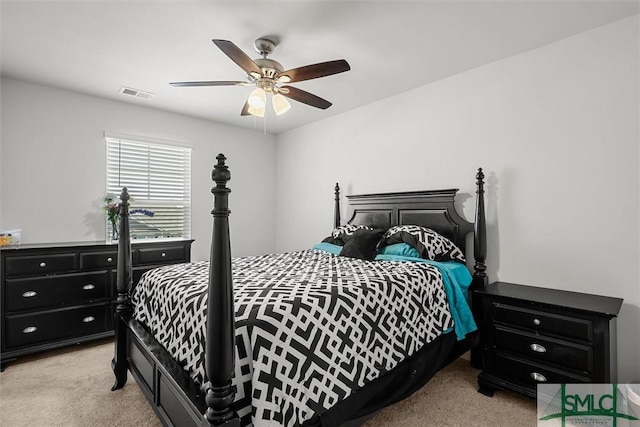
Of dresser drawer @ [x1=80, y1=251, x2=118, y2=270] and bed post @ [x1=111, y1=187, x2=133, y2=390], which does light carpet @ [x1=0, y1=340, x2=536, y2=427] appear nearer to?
bed post @ [x1=111, y1=187, x2=133, y2=390]

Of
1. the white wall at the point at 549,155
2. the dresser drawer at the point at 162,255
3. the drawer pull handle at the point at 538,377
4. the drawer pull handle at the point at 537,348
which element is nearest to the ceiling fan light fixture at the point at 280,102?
the white wall at the point at 549,155

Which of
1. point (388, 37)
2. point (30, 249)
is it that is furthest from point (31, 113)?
point (388, 37)

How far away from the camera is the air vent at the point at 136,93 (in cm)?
326

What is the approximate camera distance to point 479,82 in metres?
2.82

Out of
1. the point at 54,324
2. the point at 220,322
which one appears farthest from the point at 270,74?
the point at 54,324

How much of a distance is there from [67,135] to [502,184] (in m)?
4.30

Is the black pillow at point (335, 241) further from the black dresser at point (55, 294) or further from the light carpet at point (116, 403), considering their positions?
the black dresser at point (55, 294)

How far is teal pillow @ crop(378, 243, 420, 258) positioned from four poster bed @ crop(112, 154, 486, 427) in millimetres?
12

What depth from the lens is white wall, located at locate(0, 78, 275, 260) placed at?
3.04 m

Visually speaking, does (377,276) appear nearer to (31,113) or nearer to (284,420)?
(284,420)

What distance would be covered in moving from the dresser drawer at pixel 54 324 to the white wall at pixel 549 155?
3.24 meters

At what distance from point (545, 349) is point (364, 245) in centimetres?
149

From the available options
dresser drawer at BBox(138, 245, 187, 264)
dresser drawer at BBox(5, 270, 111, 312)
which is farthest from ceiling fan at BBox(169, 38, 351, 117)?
dresser drawer at BBox(5, 270, 111, 312)


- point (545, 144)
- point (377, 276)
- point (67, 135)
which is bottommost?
point (377, 276)
